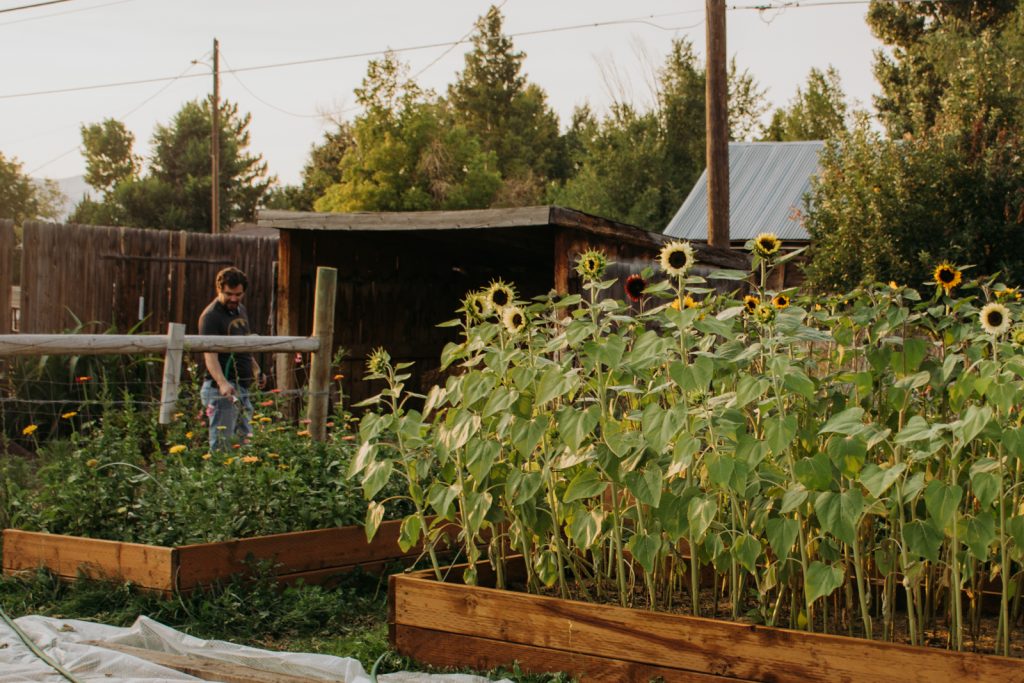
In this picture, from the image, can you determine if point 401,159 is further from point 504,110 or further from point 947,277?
point 947,277

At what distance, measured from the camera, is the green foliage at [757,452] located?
293 centimetres

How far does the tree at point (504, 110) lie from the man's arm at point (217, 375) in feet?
129

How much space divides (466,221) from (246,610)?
4.52m

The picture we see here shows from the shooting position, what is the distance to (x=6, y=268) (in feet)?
38.9

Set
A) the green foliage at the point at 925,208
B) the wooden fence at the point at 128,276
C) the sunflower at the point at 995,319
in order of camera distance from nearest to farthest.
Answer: the sunflower at the point at 995,319, the wooden fence at the point at 128,276, the green foliage at the point at 925,208

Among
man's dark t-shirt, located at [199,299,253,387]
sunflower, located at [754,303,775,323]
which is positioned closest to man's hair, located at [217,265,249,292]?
Result: man's dark t-shirt, located at [199,299,253,387]

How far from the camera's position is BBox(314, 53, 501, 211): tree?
117 ft

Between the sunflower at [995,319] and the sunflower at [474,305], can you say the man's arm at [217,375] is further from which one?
the sunflower at [995,319]

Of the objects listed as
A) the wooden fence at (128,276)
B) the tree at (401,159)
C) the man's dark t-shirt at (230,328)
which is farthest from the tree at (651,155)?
the man's dark t-shirt at (230,328)

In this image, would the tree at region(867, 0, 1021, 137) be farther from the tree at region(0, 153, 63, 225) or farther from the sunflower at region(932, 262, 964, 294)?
the tree at region(0, 153, 63, 225)

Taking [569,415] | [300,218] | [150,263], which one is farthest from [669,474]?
[150,263]

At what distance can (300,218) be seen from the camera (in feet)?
31.3

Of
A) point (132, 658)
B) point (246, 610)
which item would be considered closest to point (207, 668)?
point (132, 658)

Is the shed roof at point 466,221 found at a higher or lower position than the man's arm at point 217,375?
higher
